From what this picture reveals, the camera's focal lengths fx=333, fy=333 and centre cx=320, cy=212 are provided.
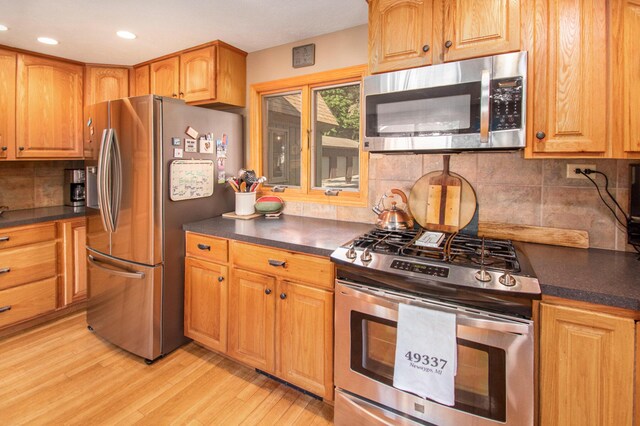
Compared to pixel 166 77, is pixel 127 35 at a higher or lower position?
higher

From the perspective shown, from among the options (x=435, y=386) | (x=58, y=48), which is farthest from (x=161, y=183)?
(x=435, y=386)

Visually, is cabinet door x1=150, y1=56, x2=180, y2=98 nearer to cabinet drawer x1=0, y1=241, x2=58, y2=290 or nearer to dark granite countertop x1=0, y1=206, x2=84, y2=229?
dark granite countertop x1=0, y1=206, x2=84, y2=229

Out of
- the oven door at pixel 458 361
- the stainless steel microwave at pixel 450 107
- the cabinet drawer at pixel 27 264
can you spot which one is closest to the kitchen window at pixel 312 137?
the stainless steel microwave at pixel 450 107

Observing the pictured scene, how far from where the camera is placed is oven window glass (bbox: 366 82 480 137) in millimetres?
1558

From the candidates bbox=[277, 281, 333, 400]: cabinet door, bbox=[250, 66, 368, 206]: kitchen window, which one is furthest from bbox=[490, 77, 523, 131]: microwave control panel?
bbox=[277, 281, 333, 400]: cabinet door

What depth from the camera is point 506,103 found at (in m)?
1.48

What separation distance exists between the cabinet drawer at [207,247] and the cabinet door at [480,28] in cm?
165

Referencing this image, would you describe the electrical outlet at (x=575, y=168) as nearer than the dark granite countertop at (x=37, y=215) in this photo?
Yes

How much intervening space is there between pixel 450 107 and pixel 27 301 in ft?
10.9

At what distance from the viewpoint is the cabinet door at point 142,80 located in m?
3.04

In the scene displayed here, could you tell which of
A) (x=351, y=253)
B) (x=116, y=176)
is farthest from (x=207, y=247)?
(x=351, y=253)

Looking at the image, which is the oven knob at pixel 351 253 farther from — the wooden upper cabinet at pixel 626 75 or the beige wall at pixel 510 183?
the wooden upper cabinet at pixel 626 75

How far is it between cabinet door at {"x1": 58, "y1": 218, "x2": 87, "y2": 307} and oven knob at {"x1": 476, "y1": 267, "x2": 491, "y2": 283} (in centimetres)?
309

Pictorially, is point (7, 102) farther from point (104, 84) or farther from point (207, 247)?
point (207, 247)
